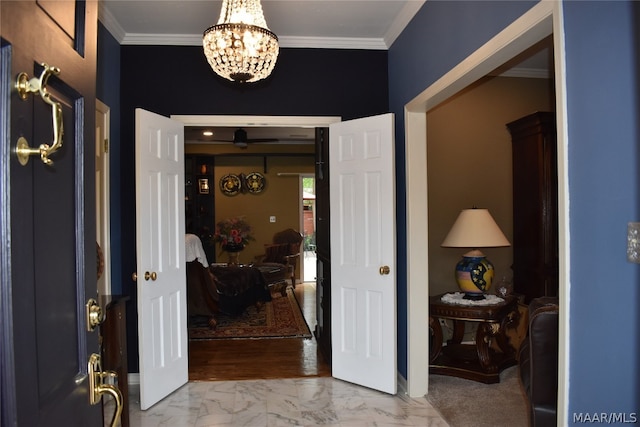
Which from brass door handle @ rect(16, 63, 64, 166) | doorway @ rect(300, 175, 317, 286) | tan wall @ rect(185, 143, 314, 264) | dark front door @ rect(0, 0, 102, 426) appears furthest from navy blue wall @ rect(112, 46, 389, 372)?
doorway @ rect(300, 175, 317, 286)

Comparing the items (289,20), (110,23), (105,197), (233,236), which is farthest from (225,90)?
(233,236)

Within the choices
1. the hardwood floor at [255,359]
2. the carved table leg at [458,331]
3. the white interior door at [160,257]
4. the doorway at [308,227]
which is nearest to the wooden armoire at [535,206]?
the carved table leg at [458,331]

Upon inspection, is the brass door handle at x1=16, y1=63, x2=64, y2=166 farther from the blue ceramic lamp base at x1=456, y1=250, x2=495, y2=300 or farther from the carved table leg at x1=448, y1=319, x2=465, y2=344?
the carved table leg at x1=448, y1=319, x2=465, y2=344

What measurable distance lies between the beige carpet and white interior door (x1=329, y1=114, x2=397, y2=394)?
0.43m

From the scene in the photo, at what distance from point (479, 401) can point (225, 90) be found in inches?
126

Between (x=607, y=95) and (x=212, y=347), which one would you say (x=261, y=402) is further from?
(x=607, y=95)

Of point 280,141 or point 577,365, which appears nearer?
point 577,365

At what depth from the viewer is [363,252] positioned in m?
3.75

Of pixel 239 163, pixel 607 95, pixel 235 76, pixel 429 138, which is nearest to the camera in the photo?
pixel 607 95

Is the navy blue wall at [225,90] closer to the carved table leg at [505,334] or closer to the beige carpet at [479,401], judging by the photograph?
the carved table leg at [505,334]

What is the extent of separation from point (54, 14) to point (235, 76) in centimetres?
169

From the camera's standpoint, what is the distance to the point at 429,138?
4699 mm

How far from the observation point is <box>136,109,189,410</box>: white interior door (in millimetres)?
3344

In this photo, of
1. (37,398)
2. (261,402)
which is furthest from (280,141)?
(37,398)
